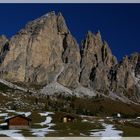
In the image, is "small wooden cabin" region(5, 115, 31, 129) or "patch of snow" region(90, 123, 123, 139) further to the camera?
"small wooden cabin" region(5, 115, 31, 129)

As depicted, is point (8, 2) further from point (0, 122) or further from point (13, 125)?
point (0, 122)

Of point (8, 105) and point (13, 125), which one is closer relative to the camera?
point (13, 125)

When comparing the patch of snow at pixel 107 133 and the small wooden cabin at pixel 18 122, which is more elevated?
the small wooden cabin at pixel 18 122

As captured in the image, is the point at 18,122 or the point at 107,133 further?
the point at 18,122

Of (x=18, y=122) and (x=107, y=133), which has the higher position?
(x=18, y=122)

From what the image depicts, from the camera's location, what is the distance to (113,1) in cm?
1939

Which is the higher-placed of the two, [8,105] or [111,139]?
[8,105]

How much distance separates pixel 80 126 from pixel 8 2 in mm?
56415

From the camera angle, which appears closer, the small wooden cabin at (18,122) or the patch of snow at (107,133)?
the patch of snow at (107,133)

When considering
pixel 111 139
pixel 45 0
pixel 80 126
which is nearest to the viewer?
pixel 45 0

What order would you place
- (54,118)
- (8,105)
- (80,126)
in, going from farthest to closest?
1. (8,105)
2. (54,118)
3. (80,126)

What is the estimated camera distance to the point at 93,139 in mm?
54562

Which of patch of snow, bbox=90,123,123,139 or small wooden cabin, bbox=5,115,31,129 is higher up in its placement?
small wooden cabin, bbox=5,115,31,129

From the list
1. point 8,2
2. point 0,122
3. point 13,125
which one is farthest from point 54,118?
point 8,2
